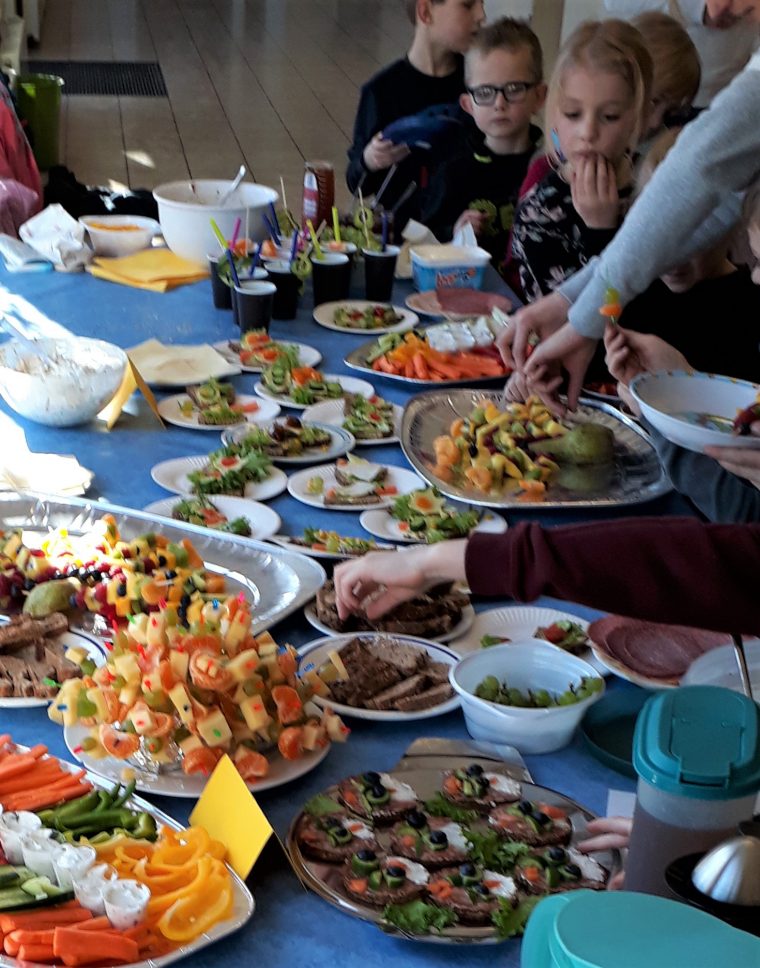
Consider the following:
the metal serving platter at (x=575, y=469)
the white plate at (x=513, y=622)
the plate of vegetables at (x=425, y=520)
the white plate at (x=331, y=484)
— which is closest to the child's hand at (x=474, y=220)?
the metal serving platter at (x=575, y=469)

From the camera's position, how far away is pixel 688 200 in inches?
83.3

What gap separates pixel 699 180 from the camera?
208cm

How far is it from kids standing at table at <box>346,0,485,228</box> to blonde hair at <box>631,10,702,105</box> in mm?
910

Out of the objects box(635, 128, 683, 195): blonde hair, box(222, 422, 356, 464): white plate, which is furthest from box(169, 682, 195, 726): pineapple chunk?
box(635, 128, 683, 195): blonde hair

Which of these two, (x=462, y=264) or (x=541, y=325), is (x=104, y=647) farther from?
(x=462, y=264)

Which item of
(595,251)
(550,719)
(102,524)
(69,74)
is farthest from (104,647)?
(69,74)

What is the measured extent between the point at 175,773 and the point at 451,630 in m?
0.46

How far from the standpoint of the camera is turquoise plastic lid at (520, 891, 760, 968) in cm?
64

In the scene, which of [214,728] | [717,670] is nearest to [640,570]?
[717,670]

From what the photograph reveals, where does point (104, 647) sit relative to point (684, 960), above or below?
below

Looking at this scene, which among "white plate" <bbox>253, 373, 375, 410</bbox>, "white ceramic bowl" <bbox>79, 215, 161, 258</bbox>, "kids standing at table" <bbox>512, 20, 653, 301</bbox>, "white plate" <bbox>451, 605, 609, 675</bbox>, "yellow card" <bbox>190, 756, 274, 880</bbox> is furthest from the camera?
"white ceramic bowl" <bbox>79, 215, 161, 258</bbox>

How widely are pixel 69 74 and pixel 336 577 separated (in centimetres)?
818

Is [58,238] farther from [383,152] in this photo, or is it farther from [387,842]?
[387,842]

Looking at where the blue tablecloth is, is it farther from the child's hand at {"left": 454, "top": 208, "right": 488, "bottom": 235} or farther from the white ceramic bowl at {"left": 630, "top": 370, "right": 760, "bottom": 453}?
the child's hand at {"left": 454, "top": 208, "right": 488, "bottom": 235}
